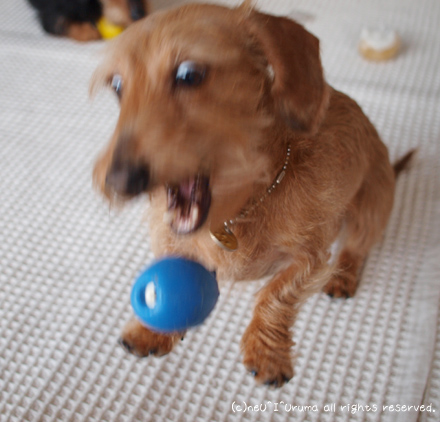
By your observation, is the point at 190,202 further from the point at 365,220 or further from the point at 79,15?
the point at 79,15

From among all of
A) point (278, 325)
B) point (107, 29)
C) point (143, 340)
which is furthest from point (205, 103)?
point (107, 29)

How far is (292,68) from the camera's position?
813mm

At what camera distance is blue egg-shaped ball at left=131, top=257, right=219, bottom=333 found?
807 mm

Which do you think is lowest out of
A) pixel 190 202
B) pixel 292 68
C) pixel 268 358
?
pixel 268 358

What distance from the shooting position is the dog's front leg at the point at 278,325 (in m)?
1.00

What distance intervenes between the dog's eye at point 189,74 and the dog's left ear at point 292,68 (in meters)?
0.15

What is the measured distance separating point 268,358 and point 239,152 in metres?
0.51

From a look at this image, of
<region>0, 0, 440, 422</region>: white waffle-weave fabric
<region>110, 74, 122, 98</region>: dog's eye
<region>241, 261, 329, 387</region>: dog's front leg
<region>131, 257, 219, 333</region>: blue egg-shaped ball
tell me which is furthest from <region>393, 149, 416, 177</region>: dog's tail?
<region>110, 74, 122, 98</region>: dog's eye

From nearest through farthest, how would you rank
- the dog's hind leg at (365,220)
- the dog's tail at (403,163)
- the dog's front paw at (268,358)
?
the dog's front paw at (268,358) < the dog's hind leg at (365,220) < the dog's tail at (403,163)

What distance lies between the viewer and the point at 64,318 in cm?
124

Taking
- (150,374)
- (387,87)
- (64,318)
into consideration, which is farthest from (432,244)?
(64,318)

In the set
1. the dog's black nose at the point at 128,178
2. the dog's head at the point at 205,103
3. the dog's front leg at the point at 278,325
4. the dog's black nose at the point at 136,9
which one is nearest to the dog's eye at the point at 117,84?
the dog's head at the point at 205,103

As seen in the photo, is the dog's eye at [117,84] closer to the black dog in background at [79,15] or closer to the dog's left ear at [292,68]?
the dog's left ear at [292,68]

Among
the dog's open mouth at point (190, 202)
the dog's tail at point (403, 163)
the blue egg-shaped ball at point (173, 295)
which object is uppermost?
the dog's open mouth at point (190, 202)
